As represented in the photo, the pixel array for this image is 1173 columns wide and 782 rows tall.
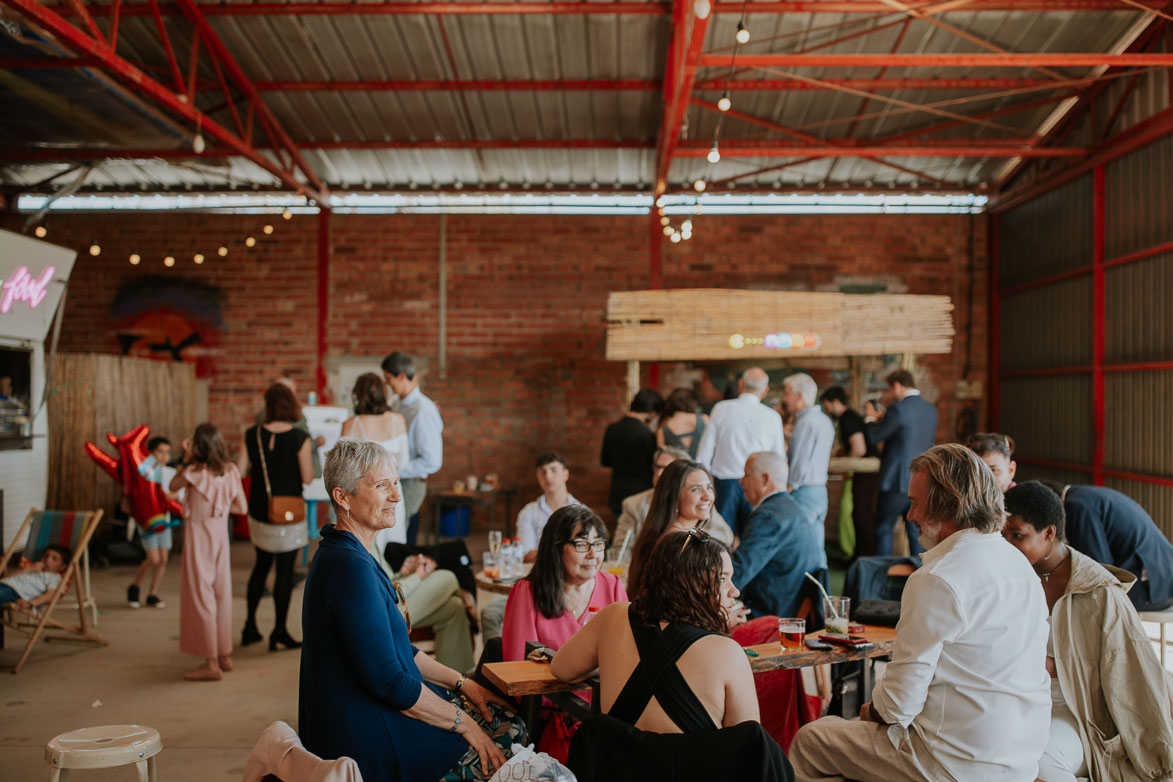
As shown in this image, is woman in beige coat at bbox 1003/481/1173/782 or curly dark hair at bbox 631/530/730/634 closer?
curly dark hair at bbox 631/530/730/634

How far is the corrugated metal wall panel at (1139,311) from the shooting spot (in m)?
7.76

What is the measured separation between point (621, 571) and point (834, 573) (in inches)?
193

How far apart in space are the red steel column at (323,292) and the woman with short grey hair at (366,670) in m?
8.81

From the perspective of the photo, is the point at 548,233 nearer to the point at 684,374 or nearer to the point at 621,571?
the point at 684,374

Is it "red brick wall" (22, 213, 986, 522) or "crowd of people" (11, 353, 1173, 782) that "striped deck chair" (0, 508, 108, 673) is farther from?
"red brick wall" (22, 213, 986, 522)

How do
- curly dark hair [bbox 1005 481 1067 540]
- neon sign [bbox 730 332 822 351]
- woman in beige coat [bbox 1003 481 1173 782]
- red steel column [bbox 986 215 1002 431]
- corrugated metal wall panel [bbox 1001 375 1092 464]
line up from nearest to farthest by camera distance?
woman in beige coat [bbox 1003 481 1173 782], curly dark hair [bbox 1005 481 1067 540], neon sign [bbox 730 332 822 351], corrugated metal wall panel [bbox 1001 375 1092 464], red steel column [bbox 986 215 1002 431]

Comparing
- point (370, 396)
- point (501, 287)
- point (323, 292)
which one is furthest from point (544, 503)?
point (323, 292)

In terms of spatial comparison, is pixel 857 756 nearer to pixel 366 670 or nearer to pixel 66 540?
pixel 366 670

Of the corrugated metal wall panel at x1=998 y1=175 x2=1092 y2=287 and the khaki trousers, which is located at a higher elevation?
the corrugated metal wall panel at x1=998 y1=175 x2=1092 y2=287

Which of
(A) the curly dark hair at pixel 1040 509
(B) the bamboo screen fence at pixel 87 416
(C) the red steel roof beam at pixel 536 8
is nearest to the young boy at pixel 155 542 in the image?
(B) the bamboo screen fence at pixel 87 416

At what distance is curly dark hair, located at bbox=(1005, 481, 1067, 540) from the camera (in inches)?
126

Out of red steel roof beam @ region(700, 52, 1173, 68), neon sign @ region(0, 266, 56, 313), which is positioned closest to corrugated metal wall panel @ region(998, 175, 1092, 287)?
red steel roof beam @ region(700, 52, 1173, 68)

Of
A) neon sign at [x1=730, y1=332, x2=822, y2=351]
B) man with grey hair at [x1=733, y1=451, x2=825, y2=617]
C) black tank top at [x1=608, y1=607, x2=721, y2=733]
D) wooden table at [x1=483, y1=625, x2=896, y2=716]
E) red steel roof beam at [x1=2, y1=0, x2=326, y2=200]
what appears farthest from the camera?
neon sign at [x1=730, y1=332, x2=822, y2=351]

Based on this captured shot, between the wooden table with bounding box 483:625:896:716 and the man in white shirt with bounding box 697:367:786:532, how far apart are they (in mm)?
2714
